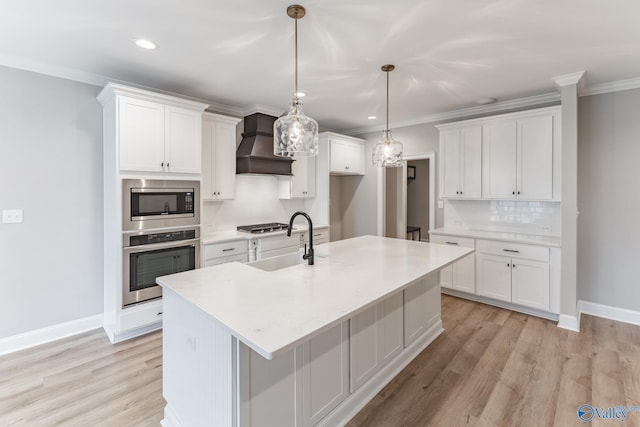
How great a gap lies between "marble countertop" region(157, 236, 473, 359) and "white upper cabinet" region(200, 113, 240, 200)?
184 cm

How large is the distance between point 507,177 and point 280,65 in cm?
295

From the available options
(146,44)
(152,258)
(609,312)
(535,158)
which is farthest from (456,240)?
(146,44)

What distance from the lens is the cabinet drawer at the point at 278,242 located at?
3.83 meters

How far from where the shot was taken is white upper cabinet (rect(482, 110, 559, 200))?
3432 millimetres

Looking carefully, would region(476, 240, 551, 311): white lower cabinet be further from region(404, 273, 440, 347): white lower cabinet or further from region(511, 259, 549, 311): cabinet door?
region(404, 273, 440, 347): white lower cabinet

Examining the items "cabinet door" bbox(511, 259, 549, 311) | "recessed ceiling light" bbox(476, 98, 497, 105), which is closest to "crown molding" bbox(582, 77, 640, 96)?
"recessed ceiling light" bbox(476, 98, 497, 105)

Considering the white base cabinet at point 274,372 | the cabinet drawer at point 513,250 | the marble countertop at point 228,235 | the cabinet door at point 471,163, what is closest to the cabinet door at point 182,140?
the marble countertop at point 228,235

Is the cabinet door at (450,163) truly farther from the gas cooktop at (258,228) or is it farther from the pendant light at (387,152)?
the gas cooktop at (258,228)

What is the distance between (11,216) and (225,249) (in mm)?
1863

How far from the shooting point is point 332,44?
7.87 feet

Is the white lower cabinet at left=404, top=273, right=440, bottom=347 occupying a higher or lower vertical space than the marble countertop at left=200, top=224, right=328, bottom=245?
lower

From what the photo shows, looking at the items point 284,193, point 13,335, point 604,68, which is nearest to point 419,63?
point 604,68

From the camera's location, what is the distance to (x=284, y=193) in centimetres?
467

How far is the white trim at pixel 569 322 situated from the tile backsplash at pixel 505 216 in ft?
3.33
